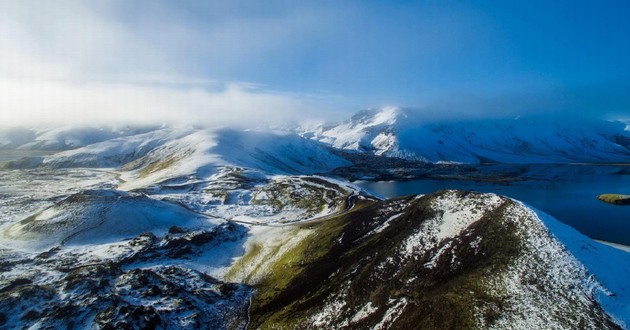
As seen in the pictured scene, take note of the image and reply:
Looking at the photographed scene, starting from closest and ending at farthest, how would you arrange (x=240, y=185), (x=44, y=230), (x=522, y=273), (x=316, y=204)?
(x=522, y=273) → (x=44, y=230) → (x=316, y=204) → (x=240, y=185)

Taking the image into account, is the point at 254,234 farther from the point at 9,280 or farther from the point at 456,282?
the point at 456,282

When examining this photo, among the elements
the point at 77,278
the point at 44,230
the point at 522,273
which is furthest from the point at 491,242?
the point at 44,230

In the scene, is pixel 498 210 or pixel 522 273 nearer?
pixel 522 273

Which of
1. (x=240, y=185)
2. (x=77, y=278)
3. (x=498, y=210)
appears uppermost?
(x=498, y=210)

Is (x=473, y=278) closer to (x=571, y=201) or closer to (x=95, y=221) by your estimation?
(x=95, y=221)

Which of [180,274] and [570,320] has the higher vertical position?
[570,320]

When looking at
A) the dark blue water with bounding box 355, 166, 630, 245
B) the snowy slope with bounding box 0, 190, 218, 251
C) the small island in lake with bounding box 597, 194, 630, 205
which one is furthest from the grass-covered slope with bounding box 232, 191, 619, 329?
the small island in lake with bounding box 597, 194, 630, 205

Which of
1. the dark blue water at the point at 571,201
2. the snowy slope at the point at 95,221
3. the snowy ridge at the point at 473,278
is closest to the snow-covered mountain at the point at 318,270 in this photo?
the snowy ridge at the point at 473,278

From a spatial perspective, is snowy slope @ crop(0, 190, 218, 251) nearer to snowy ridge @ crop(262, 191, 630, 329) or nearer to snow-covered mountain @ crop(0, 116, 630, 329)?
snow-covered mountain @ crop(0, 116, 630, 329)
